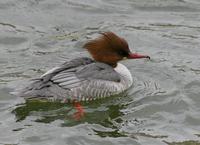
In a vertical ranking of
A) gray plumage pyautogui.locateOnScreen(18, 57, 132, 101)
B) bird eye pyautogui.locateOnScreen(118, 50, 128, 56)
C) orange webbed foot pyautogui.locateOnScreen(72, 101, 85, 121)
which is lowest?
orange webbed foot pyautogui.locateOnScreen(72, 101, 85, 121)

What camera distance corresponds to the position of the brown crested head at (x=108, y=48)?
891cm

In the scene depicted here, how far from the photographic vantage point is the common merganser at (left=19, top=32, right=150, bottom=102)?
8.27m

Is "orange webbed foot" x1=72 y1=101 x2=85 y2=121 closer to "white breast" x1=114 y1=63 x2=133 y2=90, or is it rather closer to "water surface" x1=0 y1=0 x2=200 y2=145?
"water surface" x1=0 y1=0 x2=200 y2=145

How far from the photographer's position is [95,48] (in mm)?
8992

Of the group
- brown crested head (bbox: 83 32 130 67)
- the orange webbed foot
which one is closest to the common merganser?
brown crested head (bbox: 83 32 130 67)

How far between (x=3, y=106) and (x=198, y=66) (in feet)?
11.3

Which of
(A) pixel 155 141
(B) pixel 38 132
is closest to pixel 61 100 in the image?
(B) pixel 38 132

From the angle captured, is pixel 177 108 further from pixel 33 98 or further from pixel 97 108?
pixel 33 98

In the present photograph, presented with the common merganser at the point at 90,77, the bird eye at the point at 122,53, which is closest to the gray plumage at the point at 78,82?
the common merganser at the point at 90,77

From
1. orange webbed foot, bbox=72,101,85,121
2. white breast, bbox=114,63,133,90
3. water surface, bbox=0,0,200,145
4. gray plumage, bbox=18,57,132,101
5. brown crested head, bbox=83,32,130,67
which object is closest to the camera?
water surface, bbox=0,0,200,145

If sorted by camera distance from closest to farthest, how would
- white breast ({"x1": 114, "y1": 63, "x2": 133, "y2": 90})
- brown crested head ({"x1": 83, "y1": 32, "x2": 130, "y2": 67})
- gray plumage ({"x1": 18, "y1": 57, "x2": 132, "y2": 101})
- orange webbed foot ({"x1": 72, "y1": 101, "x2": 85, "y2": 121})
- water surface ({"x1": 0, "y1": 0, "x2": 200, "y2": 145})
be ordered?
1. water surface ({"x1": 0, "y1": 0, "x2": 200, "y2": 145})
2. orange webbed foot ({"x1": 72, "y1": 101, "x2": 85, "y2": 121})
3. gray plumage ({"x1": 18, "y1": 57, "x2": 132, "y2": 101})
4. brown crested head ({"x1": 83, "y1": 32, "x2": 130, "y2": 67})
5. white breast ({"x1": 114, "y1": 63, "x2": 133, "y2": 90})

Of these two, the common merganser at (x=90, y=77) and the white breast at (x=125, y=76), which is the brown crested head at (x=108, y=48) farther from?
the white breast at (x=125, y=76)

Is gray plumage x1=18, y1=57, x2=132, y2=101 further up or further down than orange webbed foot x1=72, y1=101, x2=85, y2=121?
further up

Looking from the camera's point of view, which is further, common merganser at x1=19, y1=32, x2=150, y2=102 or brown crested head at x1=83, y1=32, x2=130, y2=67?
brown crested head at x1=83, y1=32, x2=130, y2=67
